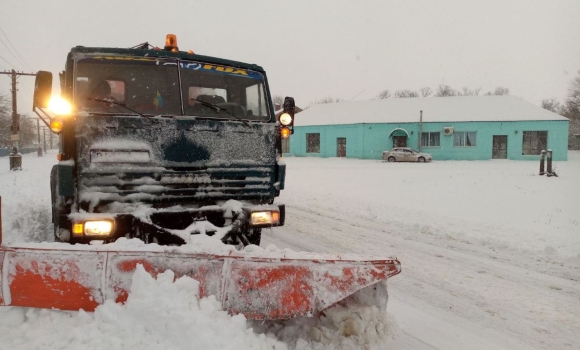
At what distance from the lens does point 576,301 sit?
13.3 ft

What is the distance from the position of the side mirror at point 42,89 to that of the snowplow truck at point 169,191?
1 cm

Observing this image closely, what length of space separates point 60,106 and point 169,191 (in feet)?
4.35

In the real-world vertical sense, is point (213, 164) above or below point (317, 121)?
below

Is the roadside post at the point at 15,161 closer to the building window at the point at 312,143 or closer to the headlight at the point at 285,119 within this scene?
the headlight at the point at 285,119

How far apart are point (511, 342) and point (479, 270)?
79.4 inches

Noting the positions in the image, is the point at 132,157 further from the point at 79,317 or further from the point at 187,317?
the point at 187,317

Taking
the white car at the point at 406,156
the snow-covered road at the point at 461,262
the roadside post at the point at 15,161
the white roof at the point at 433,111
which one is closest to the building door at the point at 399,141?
the white roof at the point at 433,111

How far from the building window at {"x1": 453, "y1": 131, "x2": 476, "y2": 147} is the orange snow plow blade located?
3696 centimetres

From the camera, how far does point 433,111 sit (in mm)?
38719

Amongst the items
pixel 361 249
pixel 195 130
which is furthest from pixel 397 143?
pixel 195 130

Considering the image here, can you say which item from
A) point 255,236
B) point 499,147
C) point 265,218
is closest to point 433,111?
point 499,147

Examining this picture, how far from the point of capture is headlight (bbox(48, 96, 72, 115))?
386 cm

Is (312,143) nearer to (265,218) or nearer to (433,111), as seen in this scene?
(433,111)

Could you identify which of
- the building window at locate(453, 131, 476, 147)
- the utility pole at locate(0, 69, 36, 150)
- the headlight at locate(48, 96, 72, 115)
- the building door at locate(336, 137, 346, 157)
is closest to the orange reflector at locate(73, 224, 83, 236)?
the headlight at locate(48, 96, 72, 115)
